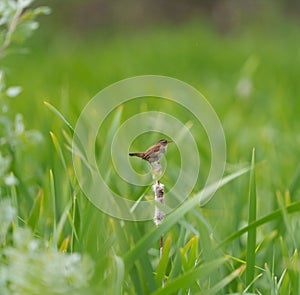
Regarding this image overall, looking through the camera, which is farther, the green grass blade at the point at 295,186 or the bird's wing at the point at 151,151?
the green grass blade at the point at 295,186

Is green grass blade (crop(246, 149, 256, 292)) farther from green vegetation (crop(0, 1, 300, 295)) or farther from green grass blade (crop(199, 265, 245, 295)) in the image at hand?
green grass blade (crop(199, 265, 245, 295))

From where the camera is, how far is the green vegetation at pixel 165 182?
108 centimetres

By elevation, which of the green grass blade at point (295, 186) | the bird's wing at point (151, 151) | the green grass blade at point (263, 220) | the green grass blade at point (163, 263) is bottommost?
the green grass blade at point (163, 263)

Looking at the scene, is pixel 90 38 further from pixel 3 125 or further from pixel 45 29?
pixel 3 125

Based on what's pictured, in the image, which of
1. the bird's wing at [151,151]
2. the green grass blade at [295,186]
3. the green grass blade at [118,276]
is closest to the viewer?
the green grass blade at [118,276]

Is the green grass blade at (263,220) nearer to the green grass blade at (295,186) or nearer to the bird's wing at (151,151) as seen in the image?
the bird's wing at (151,151)

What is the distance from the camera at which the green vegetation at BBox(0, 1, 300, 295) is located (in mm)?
1081

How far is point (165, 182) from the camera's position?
1412 millimetres

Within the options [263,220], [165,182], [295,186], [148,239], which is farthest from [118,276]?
[295,186]

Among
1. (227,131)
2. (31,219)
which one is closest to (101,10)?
(227,131)

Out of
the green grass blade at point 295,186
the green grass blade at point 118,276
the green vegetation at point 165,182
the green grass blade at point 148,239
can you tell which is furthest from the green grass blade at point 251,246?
the green grass blade at point 295,186

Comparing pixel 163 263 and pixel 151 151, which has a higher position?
pixel 151 151

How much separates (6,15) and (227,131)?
1715 millimetres

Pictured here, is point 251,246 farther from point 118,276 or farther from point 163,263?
point 118,276
